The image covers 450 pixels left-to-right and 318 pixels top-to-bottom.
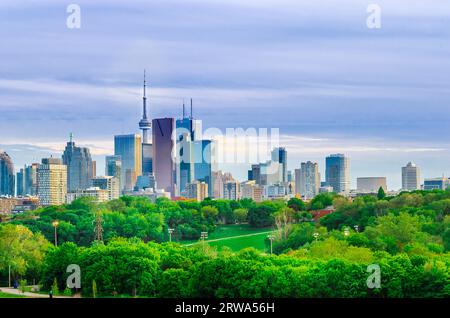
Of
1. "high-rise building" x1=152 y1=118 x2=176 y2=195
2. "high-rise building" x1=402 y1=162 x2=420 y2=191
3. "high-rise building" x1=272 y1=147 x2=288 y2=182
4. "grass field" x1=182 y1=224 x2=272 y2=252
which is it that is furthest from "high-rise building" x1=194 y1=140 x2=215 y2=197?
"high-rise building" x1=402 y1=162 x2=420 y2=191

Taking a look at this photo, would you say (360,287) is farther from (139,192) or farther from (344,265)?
(139,192)

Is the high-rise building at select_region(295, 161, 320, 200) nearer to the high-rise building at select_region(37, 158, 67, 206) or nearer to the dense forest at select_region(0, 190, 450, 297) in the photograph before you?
the dense forest at select_region(0, 190, 450, 297)

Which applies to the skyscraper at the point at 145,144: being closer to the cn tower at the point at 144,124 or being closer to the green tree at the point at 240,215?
the cn tower at the point at 144,124

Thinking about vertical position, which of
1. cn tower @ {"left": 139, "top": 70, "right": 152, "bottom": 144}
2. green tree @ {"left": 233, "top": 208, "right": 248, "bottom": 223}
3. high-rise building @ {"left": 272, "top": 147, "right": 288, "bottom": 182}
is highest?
cn tower @ {"left": 139, "top": 70, "right": 152, "bottom": 144}

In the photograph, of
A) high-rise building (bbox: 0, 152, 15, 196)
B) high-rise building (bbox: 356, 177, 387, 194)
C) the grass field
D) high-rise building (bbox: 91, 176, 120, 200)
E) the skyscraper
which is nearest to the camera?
the skyscraper

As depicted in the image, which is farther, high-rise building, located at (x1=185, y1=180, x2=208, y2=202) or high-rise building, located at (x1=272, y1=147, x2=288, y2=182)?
high-rise building, located at (x1=185, y1=180, x2=208, y2=202)

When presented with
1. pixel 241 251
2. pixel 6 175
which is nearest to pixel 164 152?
pixel 6 175
